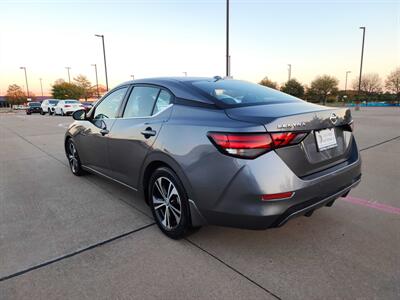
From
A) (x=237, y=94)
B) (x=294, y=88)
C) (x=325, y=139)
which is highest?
A: (x=294, y=88)

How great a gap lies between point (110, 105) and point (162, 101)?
1292mm

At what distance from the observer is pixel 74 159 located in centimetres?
494

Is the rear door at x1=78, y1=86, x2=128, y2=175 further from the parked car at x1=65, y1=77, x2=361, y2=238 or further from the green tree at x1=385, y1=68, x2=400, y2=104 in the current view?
the green tree at x1=385, y1=68, x2=400, y2=104

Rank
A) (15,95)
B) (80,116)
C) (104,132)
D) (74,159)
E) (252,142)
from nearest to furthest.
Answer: (252,142) → (104,132) → (80,116) → (74,159) → (15,95)

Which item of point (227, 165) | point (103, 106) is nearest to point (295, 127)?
point (227, 165)

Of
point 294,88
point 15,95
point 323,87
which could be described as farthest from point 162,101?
point 15,95

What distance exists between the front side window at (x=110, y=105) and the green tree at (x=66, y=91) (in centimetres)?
7099

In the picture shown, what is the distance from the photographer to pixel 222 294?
2.00 metres

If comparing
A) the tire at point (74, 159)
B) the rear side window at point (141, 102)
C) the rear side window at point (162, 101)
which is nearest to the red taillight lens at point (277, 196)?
the rear side window at point (162, 101)

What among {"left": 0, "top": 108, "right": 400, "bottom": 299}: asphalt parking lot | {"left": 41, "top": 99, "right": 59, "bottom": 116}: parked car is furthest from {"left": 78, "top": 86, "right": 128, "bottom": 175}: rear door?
{"left": 41, "top": 99, "right": 59, "bottom": 116}: parked car

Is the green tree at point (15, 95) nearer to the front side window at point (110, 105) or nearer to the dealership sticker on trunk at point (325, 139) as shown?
the front side window at point (110, 105)

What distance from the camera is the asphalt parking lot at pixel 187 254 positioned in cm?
205

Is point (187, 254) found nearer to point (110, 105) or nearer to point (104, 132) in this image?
point (104, 132)

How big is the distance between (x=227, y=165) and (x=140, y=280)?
1.11 metres
